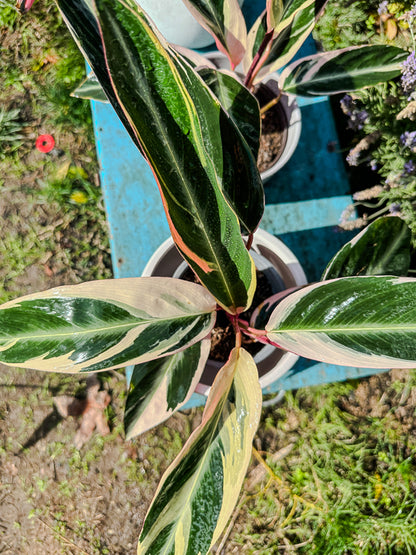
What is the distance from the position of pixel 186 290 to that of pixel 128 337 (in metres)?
0.11

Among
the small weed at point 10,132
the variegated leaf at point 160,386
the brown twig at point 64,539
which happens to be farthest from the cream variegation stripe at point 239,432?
the small weed at point 10,132

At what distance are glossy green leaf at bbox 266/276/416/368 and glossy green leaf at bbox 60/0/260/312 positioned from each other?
0.09m

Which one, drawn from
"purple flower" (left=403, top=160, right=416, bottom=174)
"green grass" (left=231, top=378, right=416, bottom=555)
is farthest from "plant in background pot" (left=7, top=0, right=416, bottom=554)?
"green grass" (left=231, top=378, right=416, bottom=555)

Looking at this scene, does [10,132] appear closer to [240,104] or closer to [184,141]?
[240,104]

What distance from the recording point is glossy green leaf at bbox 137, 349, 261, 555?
22.8 inches

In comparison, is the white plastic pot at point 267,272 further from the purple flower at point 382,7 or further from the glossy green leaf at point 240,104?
the purple flower at point 382,7

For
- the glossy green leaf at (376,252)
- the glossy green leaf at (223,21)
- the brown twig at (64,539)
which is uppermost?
the glossy green leaf at (223,21)

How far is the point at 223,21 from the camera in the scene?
79cm

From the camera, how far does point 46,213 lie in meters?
1.50

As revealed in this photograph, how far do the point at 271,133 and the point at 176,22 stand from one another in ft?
1.06

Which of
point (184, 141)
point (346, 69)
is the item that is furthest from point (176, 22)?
point (184, 141)

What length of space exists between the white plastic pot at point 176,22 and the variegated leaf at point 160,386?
0.72 metres

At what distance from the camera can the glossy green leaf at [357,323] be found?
0.57 meters

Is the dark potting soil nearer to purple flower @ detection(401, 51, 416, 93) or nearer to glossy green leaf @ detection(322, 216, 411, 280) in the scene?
glossy green leaf @ detection(322, 216, 411, 280)
